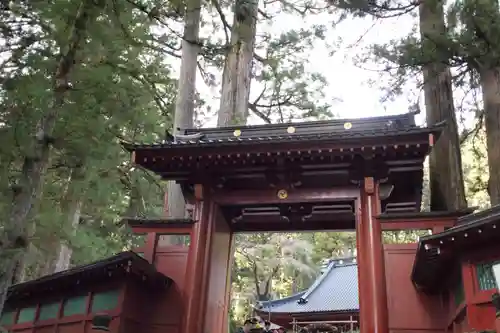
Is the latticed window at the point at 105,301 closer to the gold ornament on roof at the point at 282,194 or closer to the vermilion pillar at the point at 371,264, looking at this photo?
the gold ornament on roof at the point at 282,194

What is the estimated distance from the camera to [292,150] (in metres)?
7.19

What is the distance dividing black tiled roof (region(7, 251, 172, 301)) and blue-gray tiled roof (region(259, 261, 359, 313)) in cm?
820

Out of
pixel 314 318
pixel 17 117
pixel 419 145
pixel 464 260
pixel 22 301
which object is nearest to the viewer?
pixel 464 260

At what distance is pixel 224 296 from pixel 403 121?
13.7 feet

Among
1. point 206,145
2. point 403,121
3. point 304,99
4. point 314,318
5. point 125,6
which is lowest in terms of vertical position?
point 314,318

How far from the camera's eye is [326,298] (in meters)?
15.9

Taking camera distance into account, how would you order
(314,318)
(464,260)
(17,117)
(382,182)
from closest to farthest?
(464,260) < (17,117) < (382,182) < (314,318)

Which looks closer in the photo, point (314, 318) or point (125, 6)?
point (125, 6)

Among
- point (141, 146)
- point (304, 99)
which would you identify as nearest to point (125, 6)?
point (141, 146)

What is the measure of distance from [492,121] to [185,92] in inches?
262

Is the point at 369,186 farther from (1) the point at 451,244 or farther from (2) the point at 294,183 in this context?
(1) the point at 451,244

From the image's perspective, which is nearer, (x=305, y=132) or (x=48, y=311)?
(x=48, y=311)

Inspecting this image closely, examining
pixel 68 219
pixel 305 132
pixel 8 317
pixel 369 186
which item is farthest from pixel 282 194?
pixel 68 219

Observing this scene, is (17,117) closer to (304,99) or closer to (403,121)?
(403,121)
